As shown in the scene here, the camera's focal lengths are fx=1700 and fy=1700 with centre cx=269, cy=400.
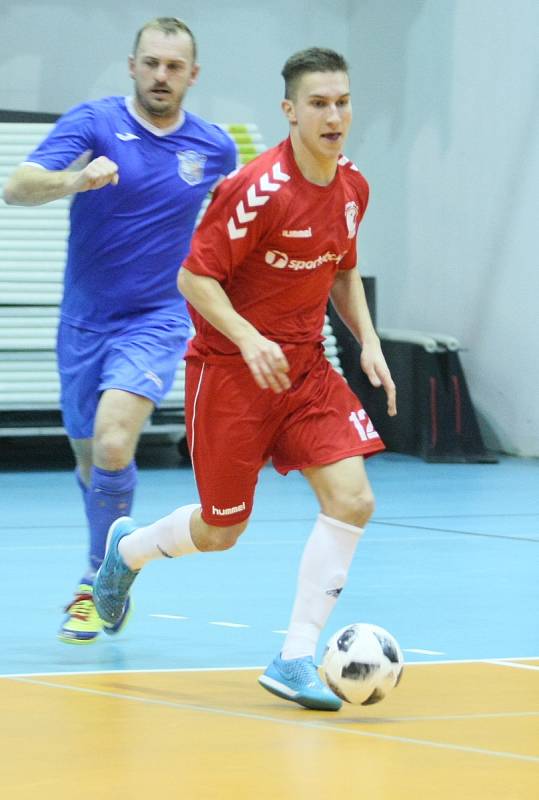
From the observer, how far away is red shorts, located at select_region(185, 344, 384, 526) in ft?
15.8

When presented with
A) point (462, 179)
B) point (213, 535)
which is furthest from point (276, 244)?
point (462, 179)

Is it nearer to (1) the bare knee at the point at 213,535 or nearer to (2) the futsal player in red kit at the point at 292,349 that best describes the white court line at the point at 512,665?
(2) the futsal player in red kit at the point at 292,349

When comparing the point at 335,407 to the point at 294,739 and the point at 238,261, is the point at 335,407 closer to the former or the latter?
the point at 238,261

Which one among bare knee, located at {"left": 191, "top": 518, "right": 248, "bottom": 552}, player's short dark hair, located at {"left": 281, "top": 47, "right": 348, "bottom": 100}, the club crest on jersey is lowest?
bare knee, located at {"left": 191, "top": 518, "right": 248, "bottom": 552}

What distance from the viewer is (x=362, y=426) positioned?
4883 millimetres

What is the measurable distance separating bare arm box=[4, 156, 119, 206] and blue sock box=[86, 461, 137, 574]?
95 centimetres

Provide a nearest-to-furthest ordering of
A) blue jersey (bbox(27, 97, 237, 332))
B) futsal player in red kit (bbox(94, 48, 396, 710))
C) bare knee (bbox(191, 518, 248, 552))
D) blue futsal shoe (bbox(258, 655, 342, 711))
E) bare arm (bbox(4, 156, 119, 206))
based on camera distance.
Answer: blue futsal shoe (bbox(258, 655, 342, 711)) < futsal player in red kit (bbox(94, 48, 396, 710)) < bare knee (bbox(191, 518, 248, 552)) < bare arm (bbox(4, 156, 119, 206)) < blue jersey (bbox(27, 97, 237, 332))

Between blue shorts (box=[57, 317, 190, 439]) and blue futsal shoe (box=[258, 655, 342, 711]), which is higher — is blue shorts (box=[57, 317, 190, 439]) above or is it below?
above

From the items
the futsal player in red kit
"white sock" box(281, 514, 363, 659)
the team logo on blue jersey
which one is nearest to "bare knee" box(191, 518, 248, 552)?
the futsal player in red kit

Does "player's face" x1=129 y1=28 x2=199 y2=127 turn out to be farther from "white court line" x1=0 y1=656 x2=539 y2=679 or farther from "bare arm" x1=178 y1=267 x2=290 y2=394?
"white court line" x1=0 y1=656 x2=539 y2=679

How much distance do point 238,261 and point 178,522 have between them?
2.94 ft

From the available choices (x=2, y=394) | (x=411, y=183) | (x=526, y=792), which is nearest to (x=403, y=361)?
(x=411, y=183)

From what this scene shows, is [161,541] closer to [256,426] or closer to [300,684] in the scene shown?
[256,426]

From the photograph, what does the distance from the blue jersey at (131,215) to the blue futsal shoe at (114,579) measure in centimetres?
88
